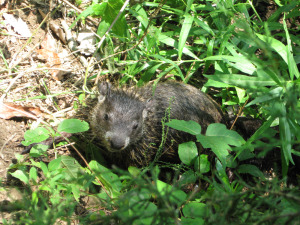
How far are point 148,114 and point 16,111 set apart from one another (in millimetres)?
1689

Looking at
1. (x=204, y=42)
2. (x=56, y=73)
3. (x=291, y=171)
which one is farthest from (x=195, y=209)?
(x=56, y=73)

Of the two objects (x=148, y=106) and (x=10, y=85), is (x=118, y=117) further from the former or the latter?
(x=10, y=85)

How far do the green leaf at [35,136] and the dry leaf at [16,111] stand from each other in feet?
2.92

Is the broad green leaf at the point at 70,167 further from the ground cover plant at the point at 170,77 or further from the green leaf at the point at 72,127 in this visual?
the green leaf at the point at 72,127

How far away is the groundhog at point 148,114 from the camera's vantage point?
4254 millimetres

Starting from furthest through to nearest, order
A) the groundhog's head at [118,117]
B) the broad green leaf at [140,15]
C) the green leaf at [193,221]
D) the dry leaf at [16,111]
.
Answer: the broad green leaf at [140,15], the dry leaf at [16,111], the groundhog's head at [118,117], the green leaf at [193,221]

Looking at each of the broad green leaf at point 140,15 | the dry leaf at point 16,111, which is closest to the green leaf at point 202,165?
the broad green leaf at point 140,15

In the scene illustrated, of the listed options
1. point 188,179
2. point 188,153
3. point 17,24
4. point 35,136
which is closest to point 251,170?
point 188,153

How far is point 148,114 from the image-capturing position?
179 inches

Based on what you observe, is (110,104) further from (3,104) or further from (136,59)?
(3,104)

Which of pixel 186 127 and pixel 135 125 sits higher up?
pixel 186 127

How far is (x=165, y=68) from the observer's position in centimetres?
497

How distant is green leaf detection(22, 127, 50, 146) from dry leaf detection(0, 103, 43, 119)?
0.89 m

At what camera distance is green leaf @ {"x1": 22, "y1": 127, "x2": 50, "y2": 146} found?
3.37m
